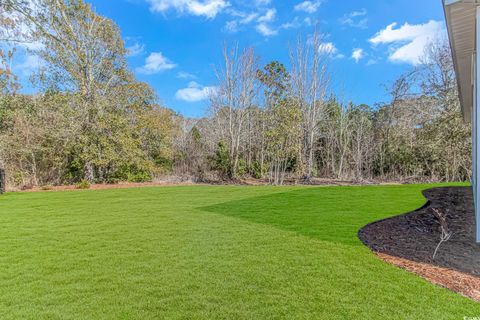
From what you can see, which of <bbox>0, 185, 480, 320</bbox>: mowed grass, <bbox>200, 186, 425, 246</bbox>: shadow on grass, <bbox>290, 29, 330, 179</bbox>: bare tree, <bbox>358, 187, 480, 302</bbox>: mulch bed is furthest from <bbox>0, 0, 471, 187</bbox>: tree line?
<bbox>358, 187, 480, 302</bbox>: mulch bed

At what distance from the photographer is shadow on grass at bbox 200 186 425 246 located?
4.69m

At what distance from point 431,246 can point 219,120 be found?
14.8 meters

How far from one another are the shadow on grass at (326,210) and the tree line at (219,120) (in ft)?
21.8

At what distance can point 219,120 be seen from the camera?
1784 cm

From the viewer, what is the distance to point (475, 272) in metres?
3.15

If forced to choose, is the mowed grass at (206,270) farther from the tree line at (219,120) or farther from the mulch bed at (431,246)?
the tree line at (219,120)

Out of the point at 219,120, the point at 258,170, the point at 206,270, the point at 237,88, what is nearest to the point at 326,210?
the point at 206,270

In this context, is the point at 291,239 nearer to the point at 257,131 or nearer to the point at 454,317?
the point at 454,317

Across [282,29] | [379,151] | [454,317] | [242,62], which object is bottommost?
[454,317]

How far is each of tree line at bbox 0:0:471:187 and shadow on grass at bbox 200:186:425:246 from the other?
21.8 feet

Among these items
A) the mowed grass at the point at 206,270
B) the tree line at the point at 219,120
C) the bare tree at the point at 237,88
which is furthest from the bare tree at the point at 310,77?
the mowed grass at the point at 206,270

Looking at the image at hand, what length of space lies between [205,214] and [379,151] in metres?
13.3

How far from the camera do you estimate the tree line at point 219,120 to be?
12.5 metres

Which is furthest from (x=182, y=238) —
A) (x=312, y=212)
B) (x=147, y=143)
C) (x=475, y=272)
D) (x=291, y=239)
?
(x=147, y=143)
